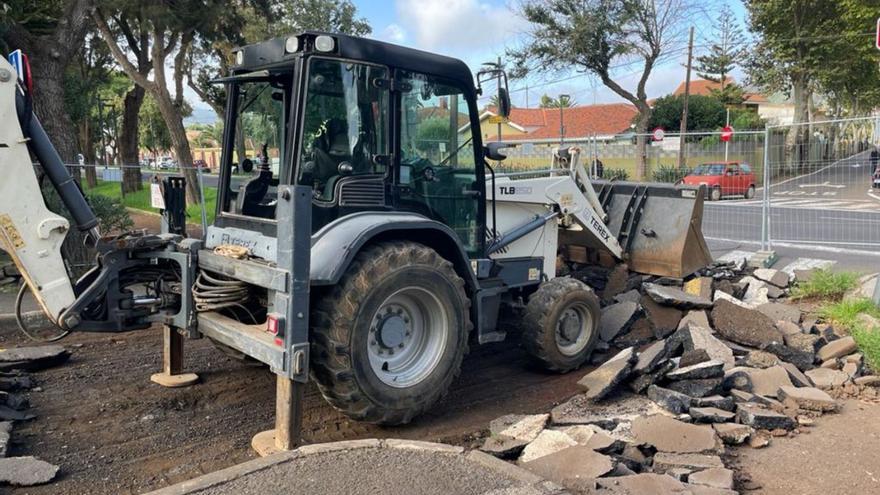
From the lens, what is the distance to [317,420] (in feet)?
16.6

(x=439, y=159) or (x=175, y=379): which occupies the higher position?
(x=439, y=159)

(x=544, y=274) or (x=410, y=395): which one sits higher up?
(x=544, y=274)

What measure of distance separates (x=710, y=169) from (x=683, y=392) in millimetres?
14756

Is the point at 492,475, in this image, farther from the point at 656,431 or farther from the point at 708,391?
the point at 708,391

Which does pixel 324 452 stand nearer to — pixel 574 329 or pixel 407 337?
pixel 407 337

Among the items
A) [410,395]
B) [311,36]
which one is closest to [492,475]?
[410,395]

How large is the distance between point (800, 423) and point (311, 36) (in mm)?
4360

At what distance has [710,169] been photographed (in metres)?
18.6

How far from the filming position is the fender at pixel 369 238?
4320mm

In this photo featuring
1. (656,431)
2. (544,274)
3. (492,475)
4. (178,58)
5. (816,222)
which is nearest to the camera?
(492,475)

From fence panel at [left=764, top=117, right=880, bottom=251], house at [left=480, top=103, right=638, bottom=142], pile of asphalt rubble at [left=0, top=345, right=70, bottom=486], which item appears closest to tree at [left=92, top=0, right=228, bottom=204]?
Result: pile of asphalt rubble at [left=0, top=345, right=70, bottom=486]

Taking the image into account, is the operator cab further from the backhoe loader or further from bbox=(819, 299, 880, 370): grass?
bbox=(819, 299, 880, 370): grass

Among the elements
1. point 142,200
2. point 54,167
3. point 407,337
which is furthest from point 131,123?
point 407,337

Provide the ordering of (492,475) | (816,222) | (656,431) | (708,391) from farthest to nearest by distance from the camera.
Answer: (816,222) → (708,391) → (656,431) → (492,475)
